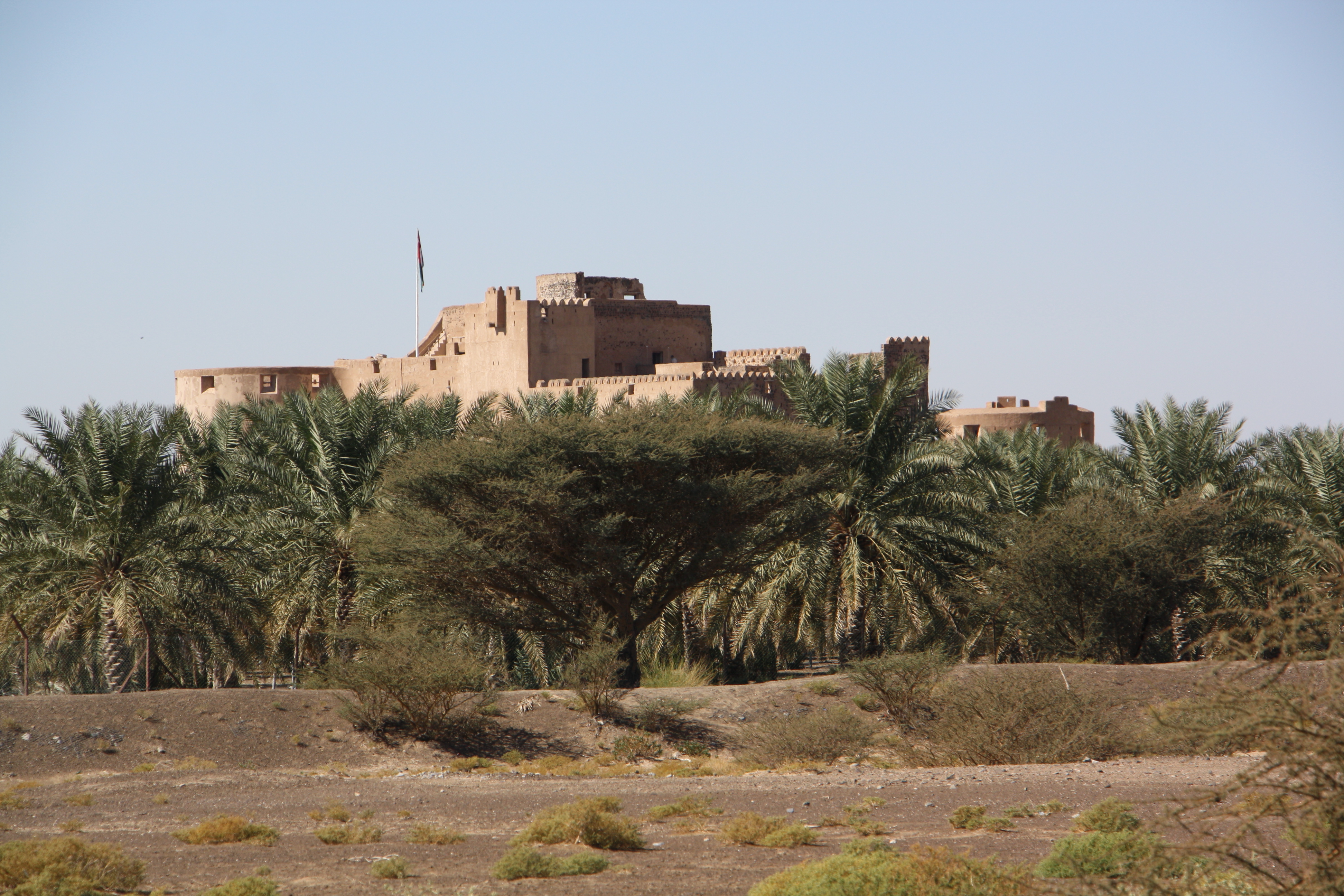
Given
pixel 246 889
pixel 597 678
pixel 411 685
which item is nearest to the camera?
pixel 246 889

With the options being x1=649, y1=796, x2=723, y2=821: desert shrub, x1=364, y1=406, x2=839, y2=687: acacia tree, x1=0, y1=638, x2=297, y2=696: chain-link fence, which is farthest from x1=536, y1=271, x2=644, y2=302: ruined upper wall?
x1=649, y1=796, x2=723, y2=821: desert shrub

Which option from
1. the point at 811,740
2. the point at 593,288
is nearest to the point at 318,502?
the point at 811,740

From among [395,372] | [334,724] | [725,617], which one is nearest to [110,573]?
[334,724]

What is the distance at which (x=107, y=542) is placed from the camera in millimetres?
18594

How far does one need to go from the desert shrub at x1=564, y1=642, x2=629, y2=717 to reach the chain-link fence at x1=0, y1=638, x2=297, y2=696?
6.31 m

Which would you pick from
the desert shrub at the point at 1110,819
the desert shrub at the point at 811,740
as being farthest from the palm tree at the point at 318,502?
the desert shrub at the point at 1110,819

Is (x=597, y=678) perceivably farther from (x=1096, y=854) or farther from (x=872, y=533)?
(x=1096, y=854)

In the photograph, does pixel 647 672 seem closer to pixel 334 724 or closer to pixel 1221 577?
pixel 334 724

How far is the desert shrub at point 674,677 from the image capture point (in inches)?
794

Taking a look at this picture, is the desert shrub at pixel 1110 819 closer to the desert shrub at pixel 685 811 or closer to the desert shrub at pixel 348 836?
the desert shrub at pixel 685 811

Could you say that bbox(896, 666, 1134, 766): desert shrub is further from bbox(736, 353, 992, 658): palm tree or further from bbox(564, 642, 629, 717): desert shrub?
bbox(736, 353, 992, 658): palm tree

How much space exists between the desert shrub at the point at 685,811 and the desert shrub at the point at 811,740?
13.7ft

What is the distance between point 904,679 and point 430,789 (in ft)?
21.4

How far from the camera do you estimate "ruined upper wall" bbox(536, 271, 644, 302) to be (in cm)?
5659
